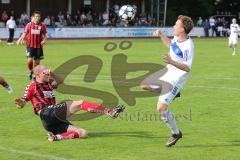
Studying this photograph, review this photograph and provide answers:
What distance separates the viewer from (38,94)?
1148cm

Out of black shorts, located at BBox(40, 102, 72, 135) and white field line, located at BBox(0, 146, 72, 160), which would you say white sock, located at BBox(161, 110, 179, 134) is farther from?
white field line, located at BBox(0, 146, 72, 160)

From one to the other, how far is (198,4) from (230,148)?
211 feet

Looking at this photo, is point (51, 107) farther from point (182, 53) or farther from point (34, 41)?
point (34, 41)

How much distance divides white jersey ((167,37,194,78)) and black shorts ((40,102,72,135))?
209 cm

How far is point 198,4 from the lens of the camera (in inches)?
2911

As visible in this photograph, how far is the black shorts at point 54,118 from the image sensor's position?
37.1 ft

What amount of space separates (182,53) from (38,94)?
8.80 ft

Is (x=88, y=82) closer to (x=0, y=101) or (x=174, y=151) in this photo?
(x=0, y=101)

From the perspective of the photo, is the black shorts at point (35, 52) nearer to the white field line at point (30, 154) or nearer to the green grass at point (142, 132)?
the green grass at point (142, 132)

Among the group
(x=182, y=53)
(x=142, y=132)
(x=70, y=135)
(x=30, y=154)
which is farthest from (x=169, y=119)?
(x=30, y=154)

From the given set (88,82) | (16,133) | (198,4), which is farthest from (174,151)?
(198,4)

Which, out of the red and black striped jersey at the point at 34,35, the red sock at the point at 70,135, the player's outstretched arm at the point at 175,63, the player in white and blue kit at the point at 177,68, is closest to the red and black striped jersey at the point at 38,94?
the red sock at the point at 70,135

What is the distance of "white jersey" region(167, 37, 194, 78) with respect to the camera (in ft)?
34.9

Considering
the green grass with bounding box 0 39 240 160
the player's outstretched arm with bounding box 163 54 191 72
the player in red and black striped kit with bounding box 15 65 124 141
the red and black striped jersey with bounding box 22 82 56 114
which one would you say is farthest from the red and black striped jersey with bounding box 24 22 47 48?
the player's outstretched arm with bounding box 163 54 191 72
